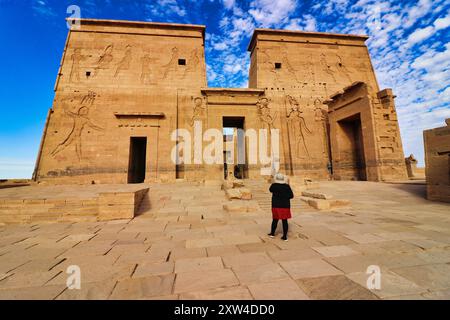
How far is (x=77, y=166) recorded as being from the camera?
39.7 feet

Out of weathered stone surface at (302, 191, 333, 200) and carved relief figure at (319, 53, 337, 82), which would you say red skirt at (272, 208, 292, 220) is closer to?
weathered stone surface at (302, 191, 333, 200)

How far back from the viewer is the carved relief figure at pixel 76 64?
13445mm

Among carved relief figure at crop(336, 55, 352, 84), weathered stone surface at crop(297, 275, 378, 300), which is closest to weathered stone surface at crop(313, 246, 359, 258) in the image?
weathered stone surface at crop(297, 275, 378, 300)

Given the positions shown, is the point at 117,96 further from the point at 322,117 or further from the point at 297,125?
the point at 322,117

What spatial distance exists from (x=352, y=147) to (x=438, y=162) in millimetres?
6521

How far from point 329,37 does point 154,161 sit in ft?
58.7

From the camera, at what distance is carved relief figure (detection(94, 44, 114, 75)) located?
13.7m

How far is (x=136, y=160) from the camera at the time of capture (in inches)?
549

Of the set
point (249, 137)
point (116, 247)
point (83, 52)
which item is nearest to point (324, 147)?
point (249, 137)

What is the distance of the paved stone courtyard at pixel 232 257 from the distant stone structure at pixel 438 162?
2141mm

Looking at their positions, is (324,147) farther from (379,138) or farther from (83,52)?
(83,52)

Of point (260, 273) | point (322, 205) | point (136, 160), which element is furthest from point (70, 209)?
point (136, 160)

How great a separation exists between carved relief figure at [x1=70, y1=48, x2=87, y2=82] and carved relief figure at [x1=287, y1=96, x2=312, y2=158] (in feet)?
51.5
